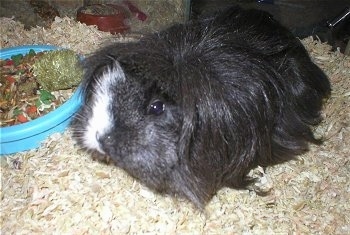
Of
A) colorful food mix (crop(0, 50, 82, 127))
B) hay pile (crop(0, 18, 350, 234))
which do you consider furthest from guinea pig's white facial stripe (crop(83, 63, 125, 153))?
colorful food mix (crop(0, 50, 82, 127))

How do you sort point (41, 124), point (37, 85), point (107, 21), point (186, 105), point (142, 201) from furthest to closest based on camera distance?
point (107, 21)
point (37, 85)
point (41, 124)
point (142, 201)
point (186, 105)

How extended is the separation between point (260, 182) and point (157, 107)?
69cm

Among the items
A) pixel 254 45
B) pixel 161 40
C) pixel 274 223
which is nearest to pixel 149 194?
pixel 274 223

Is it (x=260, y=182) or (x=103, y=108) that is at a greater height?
(x=103, y=108)

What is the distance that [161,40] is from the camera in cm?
132

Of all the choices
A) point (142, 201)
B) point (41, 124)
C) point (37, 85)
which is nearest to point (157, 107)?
point (142, 201)

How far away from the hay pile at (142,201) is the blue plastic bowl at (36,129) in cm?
4

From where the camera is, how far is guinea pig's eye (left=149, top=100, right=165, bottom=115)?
1.21m

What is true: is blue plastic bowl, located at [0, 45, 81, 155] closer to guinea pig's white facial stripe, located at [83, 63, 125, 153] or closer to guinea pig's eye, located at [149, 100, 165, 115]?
guinea pig's white facial stripe, located at [83, 63, 125, 153]

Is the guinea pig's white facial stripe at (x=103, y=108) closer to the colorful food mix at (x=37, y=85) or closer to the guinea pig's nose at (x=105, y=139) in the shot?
the guinea pig's nose at (x=105, y=139)

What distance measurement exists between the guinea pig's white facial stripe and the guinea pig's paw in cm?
71

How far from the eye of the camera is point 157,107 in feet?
3.98

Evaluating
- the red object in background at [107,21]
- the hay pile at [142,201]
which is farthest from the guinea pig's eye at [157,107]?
the red object in background at [107,21]

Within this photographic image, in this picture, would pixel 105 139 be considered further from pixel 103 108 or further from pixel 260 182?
pixel 260 182
